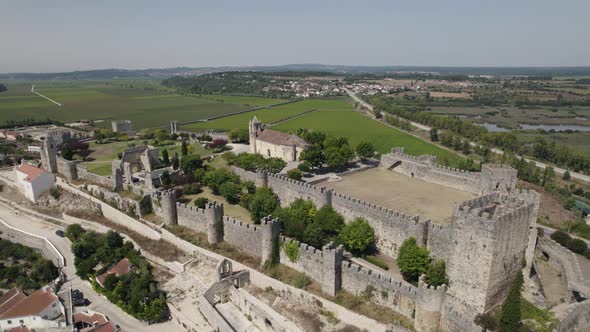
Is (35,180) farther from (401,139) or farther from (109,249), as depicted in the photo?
(401,139)

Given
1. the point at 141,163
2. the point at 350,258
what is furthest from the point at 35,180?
the point at 350,258

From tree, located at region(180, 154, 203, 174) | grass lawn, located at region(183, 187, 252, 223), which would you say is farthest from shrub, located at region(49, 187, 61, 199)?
grass lawn, located at region(183, 187, 252, 223)

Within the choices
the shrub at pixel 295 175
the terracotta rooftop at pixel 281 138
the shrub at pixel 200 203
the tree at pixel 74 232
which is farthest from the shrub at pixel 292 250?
the terracotta rooftop at pixel 281 138

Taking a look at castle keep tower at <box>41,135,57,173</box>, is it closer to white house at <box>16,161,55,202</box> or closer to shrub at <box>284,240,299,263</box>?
white house at <box>16,161,55,202</box>

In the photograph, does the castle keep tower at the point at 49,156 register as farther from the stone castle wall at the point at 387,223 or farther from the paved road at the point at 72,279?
the stone castle wall at the point at 387,223

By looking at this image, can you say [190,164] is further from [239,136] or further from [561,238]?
[561,238]
